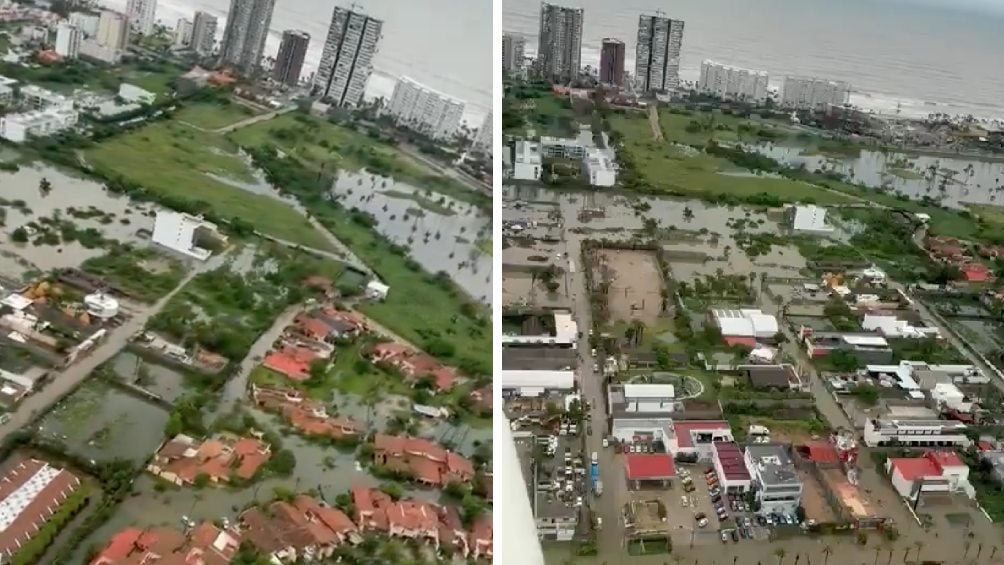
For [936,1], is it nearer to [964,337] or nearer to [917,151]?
[917,151]

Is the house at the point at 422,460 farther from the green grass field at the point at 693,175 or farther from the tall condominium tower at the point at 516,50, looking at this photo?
the green grass field at the point at 693,175

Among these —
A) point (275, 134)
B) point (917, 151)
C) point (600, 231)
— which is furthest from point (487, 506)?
point (917, 151)

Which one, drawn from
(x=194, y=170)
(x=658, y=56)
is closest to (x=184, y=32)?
(x=194, y=170)

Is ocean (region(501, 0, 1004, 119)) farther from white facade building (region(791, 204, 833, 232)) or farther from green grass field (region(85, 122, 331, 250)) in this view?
green grass field (region(85, 122, 331, 250))

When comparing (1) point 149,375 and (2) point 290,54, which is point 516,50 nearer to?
(2) point 290,54

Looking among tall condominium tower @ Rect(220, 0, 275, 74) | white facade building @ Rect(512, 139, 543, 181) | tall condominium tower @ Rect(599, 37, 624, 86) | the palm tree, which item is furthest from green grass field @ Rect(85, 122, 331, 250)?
tall condominium tower @ Rect(599, 37, 624, 86)
